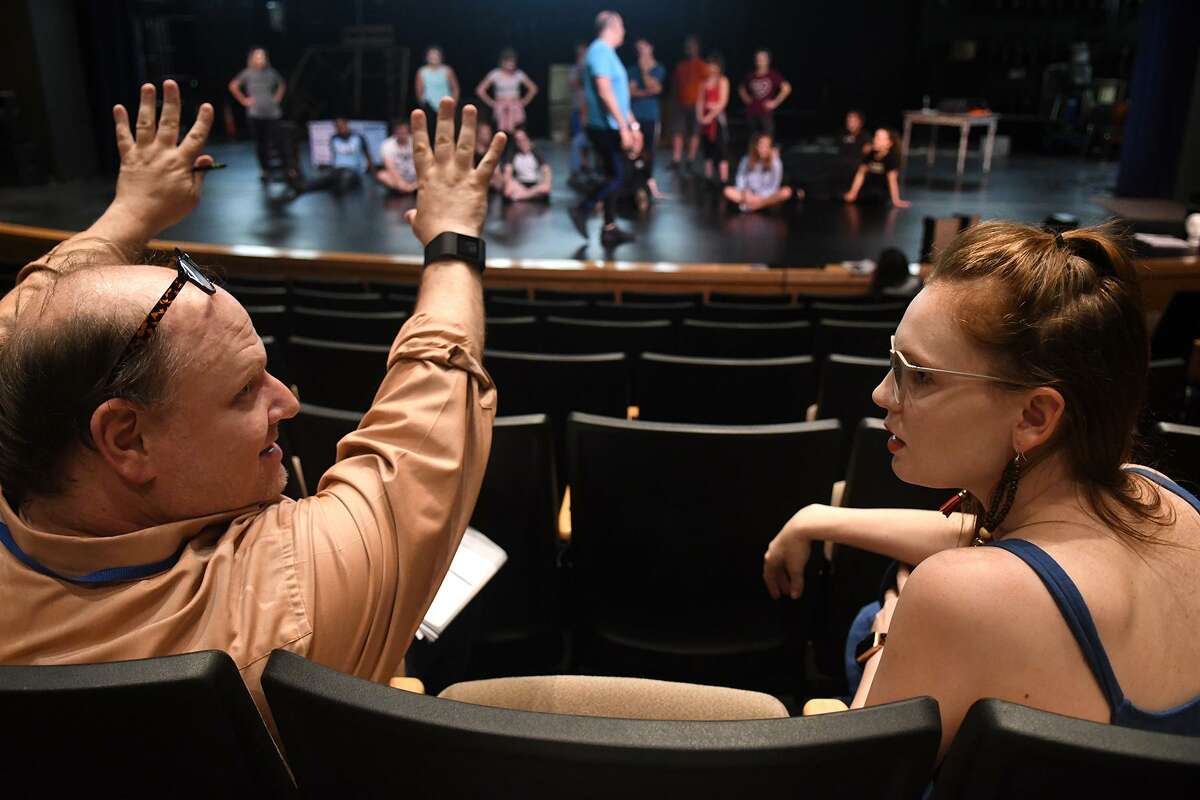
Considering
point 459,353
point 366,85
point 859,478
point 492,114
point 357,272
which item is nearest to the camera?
point 459,353

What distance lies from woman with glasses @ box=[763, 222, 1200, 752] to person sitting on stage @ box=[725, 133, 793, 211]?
Result: 7.43m

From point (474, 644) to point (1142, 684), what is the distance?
131 centimetres

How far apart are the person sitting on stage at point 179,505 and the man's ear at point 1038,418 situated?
663mm

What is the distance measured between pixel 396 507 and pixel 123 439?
0.95 feet

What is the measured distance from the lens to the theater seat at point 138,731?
708 mm

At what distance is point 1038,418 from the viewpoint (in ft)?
3.13

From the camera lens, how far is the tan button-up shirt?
85 cm

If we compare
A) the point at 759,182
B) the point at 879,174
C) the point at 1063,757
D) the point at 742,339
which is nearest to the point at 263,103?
the point at 759,182

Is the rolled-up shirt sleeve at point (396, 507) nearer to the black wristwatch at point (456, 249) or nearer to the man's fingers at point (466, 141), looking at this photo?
the black wristwatch at point (456, 249)

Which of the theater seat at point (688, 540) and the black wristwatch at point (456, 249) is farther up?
the black wristwatch at point (456, 249)

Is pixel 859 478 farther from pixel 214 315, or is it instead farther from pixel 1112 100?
pixel 1112 100

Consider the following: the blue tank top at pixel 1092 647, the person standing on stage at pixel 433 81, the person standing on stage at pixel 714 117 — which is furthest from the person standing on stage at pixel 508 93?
the blue tank top at pixel 1092 647

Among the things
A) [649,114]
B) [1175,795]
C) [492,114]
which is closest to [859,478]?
[1175,795]

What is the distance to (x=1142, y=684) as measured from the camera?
859mm
